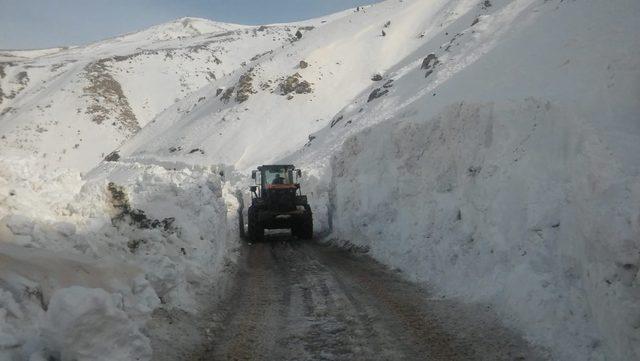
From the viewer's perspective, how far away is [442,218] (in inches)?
469

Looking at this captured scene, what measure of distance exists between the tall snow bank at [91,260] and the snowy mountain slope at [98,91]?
62.8 meters

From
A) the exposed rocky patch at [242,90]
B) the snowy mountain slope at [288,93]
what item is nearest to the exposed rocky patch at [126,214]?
the snowy mountain slope at [288,93]

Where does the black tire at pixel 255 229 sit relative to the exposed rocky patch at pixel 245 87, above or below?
below

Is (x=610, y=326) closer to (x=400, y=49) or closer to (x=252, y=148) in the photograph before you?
A: (x=252, y=148)

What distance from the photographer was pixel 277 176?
→ 64.1 feet

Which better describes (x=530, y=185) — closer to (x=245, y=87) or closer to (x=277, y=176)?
(x=277, y=176)

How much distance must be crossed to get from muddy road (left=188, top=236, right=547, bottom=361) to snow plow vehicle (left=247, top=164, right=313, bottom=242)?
6.81 meters

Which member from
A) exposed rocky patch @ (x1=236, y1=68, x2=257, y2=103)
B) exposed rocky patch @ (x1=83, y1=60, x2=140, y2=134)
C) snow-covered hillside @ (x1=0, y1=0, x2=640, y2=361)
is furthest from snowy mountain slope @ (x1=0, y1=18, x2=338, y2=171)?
snow-covered hillside @ (x1=0, y1=0, x2=640, y2=361)

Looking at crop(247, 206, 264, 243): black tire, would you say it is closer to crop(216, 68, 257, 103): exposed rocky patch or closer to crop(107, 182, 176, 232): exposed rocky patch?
crop(107, 182, 176, 232): exposed rocky patch

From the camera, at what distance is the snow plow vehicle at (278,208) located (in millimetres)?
18172

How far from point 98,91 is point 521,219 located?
280 ft

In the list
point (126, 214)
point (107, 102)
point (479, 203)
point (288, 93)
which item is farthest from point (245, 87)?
point (126, 214)

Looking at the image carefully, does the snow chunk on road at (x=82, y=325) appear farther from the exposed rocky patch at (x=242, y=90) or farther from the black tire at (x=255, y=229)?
the exposed rocky patch at (x=242, y=90)

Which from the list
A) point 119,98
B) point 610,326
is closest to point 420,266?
point 610,326
